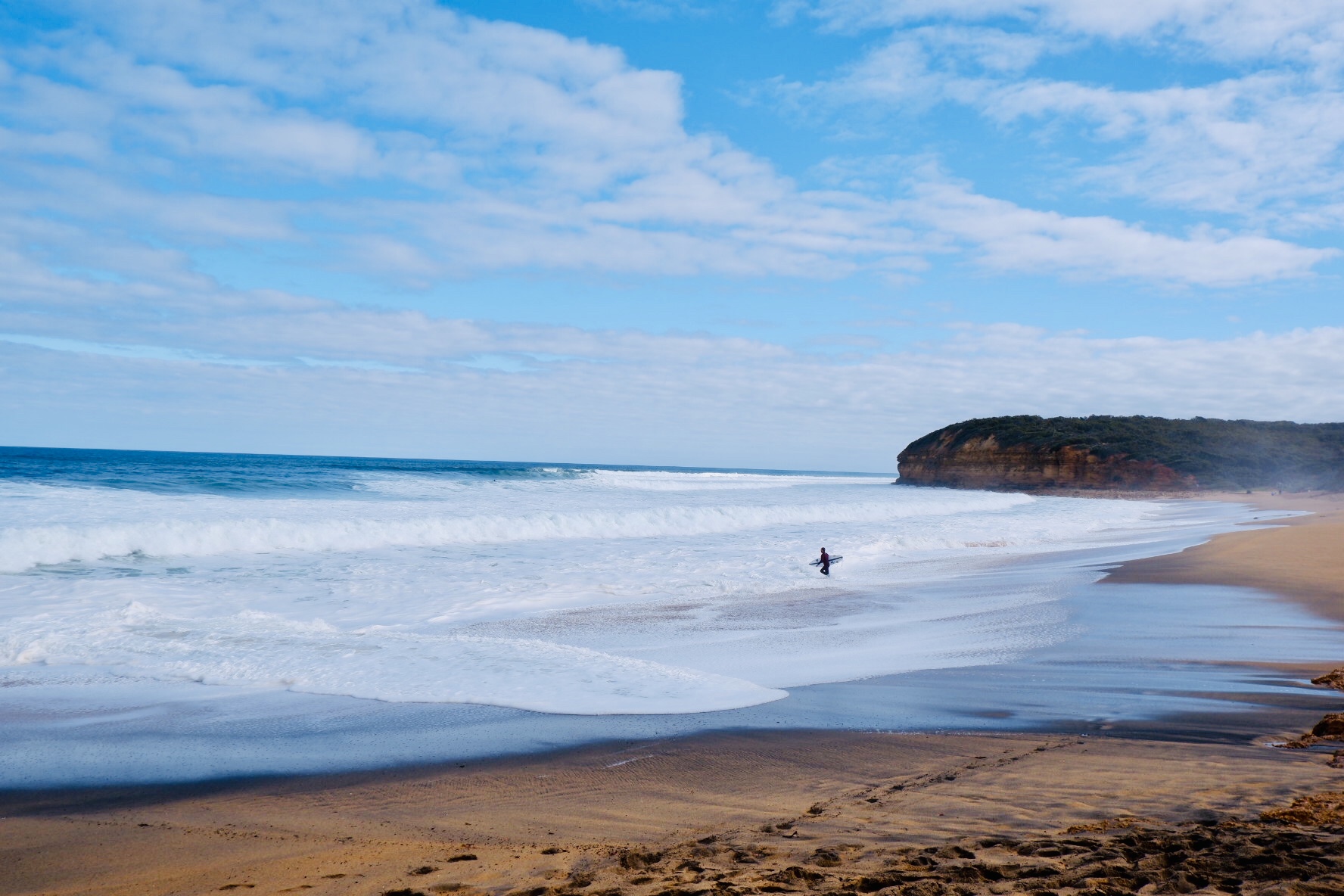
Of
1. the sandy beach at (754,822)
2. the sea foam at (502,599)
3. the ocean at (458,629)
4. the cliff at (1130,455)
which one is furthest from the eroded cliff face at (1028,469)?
the sandy beach at (754,822)

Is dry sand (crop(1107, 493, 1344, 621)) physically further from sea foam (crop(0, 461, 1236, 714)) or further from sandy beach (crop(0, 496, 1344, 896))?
sandy beach (crop(0, 496, 1344, 896))

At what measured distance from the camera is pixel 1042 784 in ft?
15.3

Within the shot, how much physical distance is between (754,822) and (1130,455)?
246ft

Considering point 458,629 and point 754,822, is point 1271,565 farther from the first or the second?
point 754,822

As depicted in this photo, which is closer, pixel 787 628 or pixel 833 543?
pixel 787 628

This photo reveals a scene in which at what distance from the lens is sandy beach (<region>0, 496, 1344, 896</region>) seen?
339 centimetres

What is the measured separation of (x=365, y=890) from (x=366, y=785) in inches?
62.9

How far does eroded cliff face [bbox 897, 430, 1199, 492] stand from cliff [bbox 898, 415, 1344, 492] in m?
0.08

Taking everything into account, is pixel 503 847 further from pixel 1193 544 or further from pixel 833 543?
pixel 1193 544

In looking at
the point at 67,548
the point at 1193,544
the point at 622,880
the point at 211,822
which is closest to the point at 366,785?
the point at 211,822

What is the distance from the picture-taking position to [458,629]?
34.5ft

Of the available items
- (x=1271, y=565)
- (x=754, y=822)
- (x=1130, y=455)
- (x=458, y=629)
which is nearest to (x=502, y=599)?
(x=458, y=629)

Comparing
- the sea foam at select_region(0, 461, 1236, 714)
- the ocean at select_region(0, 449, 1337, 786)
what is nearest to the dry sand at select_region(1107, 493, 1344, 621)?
the ocean at select_region(0, 449, 1337, 786)

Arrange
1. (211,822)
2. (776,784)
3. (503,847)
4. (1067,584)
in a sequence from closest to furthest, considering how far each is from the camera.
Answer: (503,847) < (211,822) < (776,784) < (1067,584)
